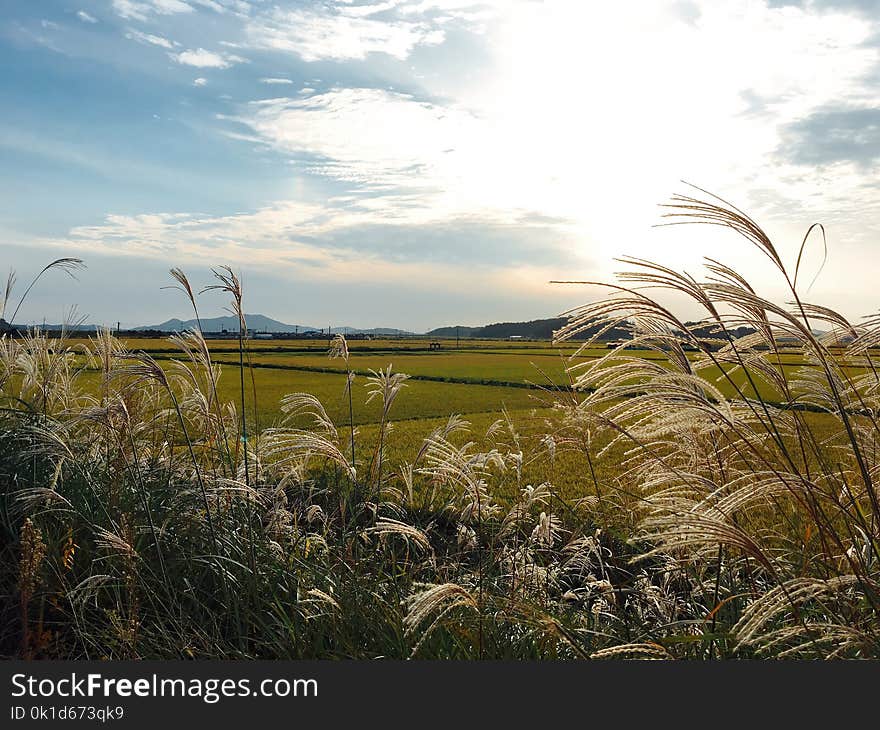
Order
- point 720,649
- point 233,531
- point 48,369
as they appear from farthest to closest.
Answer: 1. point 48,369
2. point 233,531
3. point 720,649

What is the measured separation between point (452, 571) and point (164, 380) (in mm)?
2408

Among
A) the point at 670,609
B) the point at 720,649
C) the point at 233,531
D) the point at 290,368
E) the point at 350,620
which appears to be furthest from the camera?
the point at 290,368

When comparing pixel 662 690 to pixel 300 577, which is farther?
pixel 300 577

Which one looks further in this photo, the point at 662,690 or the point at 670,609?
the point at 670,609

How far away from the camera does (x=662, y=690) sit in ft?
9.55

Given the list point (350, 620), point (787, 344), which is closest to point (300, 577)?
point (350, 620)

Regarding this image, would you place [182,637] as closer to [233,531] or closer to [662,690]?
[233,531]

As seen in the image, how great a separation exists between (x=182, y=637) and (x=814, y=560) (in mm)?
3347

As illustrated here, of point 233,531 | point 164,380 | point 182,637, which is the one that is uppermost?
point 164,380

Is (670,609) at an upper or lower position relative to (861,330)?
lower

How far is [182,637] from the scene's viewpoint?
3922 mm

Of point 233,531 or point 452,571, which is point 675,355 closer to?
point 452,571

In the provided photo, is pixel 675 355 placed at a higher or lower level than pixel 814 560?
higher

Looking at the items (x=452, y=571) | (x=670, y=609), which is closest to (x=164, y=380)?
(x=452, y=571)
